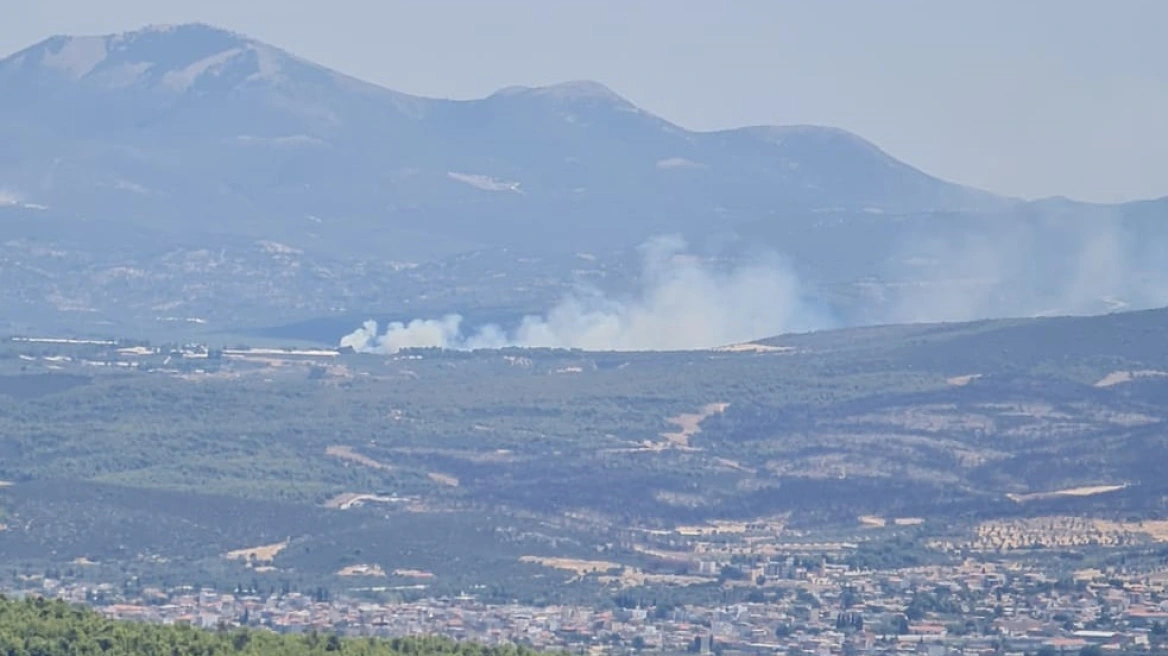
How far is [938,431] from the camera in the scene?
113 m

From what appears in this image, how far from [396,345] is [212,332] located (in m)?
17.5

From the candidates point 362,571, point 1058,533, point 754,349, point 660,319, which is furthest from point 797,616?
point 660,319

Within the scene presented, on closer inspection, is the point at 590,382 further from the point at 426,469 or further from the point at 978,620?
the point at 978,620

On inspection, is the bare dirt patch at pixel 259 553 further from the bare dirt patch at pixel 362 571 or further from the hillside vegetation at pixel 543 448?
the bare dirt patch at pixel 362 571

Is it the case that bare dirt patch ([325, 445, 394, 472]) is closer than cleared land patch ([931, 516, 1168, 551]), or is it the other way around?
cleared land patch ([931, 516, 1168, 551])

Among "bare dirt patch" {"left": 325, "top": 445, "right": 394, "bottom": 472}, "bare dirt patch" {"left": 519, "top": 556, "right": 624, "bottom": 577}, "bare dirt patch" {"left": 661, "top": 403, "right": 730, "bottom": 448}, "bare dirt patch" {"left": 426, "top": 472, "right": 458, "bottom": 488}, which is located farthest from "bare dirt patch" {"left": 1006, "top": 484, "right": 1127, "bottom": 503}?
"bare dirt patch" {"left": 325, "top": 445, "right": 394, "bottom": 472}

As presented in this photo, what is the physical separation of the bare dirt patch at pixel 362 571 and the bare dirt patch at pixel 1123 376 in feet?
136

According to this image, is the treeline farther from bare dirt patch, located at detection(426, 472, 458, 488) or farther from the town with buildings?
bare dirt patch, located at detection(426, 472, 458, 488)

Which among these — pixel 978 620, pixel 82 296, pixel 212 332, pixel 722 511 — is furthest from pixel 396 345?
pixel 978 620

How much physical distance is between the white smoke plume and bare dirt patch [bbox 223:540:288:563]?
2710 inches

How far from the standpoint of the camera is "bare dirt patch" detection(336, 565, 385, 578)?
86062mm

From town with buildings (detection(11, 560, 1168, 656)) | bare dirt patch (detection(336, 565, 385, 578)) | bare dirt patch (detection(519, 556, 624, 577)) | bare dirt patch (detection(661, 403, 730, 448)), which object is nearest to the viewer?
town with buildings (detection(11, 560, 1168, 656))

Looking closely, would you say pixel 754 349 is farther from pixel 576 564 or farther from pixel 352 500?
pixel 576 564

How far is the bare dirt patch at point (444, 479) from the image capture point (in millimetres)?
105875
